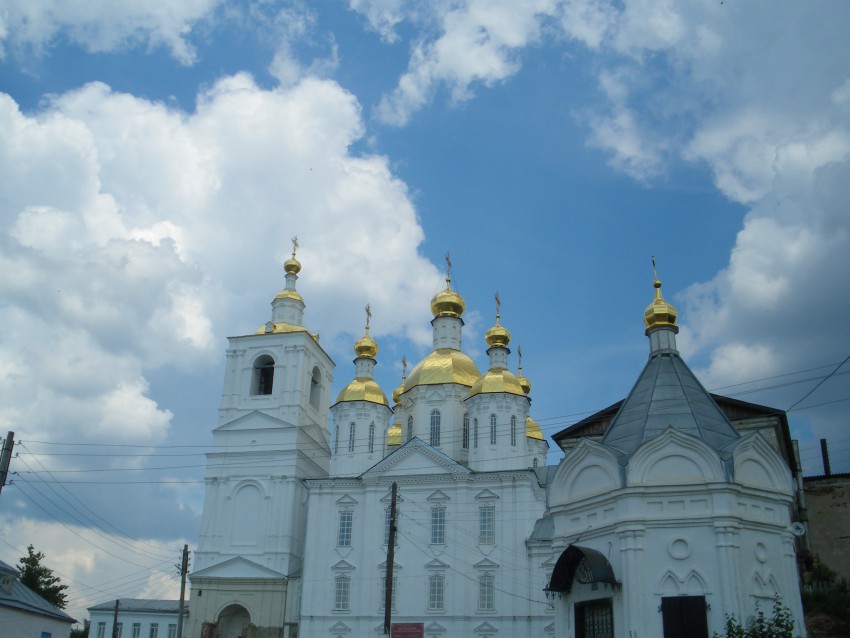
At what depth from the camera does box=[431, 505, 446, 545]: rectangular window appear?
119 feet

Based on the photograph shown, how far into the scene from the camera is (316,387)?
44.8 metres

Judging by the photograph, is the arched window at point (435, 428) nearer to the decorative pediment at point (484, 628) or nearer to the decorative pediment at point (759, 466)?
the decorative pediment at point (484, 628)

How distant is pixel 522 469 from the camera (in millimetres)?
36906

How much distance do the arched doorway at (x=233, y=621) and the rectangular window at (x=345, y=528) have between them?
580cm

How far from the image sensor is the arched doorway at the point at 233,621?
38.4 meters

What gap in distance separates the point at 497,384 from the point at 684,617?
76.8 ft

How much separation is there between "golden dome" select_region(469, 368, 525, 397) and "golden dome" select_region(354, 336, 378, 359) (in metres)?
6.71

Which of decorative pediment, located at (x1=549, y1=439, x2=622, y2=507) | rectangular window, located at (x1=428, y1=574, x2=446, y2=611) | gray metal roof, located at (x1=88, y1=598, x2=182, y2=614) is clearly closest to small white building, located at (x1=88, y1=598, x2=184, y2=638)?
gray metal roof, located at (x1=88, y1=598, x2=182, y2=614)

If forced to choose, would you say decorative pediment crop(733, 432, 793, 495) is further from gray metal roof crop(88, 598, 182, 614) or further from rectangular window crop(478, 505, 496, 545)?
gray metal roof crop(88, 598, 182, 614)

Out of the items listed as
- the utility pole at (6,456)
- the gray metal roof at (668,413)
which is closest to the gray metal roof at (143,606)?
the utility pole at (6,456)

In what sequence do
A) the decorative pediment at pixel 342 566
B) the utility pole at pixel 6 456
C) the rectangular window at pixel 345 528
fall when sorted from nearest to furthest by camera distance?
the utility pole at pixel 6 456 < the decorative pediment at pixel 342 566 < the rectangular window at pixel 345 528

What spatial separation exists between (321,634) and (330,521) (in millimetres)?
4936

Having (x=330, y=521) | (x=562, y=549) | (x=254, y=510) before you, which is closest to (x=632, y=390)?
(x=562, y=549)

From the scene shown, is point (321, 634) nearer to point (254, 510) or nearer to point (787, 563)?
point (254, 510)
